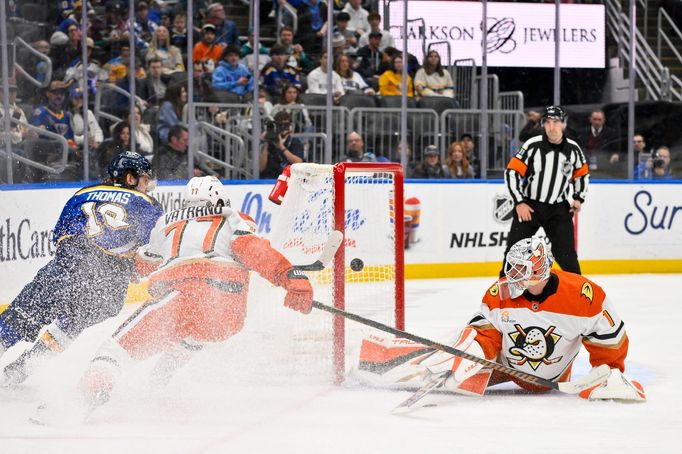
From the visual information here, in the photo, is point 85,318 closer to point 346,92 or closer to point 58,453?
point 58,453

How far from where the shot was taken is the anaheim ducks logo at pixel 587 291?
4.40 meters

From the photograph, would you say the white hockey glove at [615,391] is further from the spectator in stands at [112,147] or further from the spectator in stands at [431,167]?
the spectator in stands at [431,167]

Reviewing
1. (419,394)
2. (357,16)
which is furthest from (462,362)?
(357,16)

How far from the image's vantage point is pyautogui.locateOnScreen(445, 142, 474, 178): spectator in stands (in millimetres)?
9648

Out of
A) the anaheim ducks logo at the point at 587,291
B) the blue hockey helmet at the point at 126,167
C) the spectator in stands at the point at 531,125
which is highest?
the spectator in stands at the point at 531,125

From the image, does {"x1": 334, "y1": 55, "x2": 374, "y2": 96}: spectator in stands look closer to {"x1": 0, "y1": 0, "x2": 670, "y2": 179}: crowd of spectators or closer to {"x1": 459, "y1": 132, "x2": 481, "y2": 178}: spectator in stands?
{"x1": 0, "y1": 0, "x2": 670, "y2": 179}: crowd of spectators

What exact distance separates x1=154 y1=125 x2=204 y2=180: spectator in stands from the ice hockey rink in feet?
9.61

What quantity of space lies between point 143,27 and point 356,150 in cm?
191

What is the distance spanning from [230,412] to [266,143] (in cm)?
486

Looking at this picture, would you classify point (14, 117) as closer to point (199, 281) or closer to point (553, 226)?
point (199, 281)

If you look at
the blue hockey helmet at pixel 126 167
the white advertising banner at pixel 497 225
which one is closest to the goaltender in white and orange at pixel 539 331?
the blue hockey helmet at pixel 126 167

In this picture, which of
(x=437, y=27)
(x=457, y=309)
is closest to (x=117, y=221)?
(x=457, y=309)

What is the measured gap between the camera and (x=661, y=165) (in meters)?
10.0

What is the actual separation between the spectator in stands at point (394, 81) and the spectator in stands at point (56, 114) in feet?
10.2
